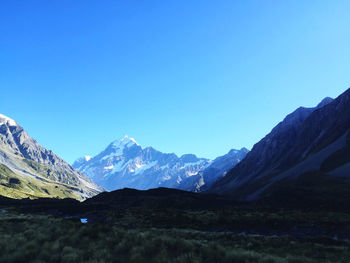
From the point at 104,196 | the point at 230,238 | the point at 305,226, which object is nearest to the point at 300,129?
the point at 104,196

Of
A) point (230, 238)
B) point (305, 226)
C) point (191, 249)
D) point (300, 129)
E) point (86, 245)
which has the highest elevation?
point (300, 129)

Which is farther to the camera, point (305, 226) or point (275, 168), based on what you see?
point (275, 168)

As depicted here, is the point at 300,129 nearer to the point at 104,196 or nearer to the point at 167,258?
the point at 104,196

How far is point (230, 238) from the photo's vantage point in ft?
78.9

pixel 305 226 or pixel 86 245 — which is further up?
pixel 86 245

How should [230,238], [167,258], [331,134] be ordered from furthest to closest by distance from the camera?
[331,134] < [230,238] < [167,258]

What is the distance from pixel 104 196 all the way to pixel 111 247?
118 metres

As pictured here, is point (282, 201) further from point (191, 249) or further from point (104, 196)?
point (104, 196)

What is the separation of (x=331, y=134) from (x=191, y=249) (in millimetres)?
164085

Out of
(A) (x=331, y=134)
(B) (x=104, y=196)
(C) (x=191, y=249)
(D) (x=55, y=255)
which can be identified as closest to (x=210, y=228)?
(C) (x=191, y=249)

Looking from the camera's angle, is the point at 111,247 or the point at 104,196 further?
the point at 104,196

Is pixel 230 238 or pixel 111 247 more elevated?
pixel 111 247

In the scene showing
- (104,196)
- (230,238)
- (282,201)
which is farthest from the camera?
(104,196)

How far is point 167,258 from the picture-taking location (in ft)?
39.2
